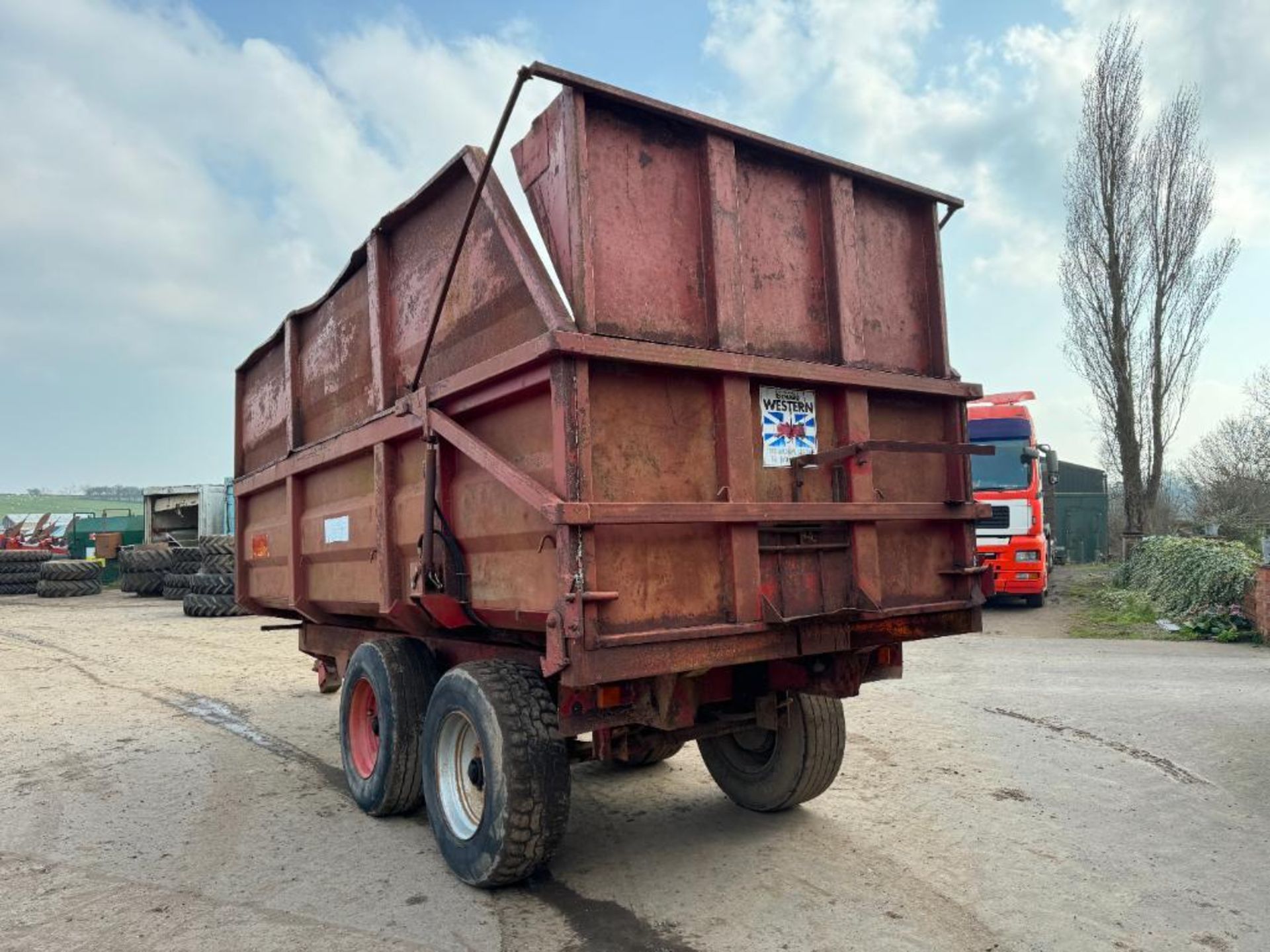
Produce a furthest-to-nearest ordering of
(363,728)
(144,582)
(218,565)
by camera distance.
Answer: (144,582), (218,565), (363,728)

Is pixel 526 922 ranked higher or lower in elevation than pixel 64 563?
lower

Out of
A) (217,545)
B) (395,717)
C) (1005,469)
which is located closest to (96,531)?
(217,545)

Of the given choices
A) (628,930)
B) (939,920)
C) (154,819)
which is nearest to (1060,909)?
(939,920)

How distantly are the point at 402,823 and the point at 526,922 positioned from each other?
154cm

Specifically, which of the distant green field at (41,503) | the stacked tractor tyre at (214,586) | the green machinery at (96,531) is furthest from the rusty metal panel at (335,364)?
the distant green field at (41,503)

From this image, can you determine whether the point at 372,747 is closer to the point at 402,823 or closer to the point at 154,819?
the point at 402,823

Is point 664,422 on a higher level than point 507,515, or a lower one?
higher

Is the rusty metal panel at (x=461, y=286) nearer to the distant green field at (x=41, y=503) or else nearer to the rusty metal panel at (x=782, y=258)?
the rusty metal panel at (x=782, y=258)

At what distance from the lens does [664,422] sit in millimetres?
3447

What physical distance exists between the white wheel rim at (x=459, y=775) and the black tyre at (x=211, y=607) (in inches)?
534

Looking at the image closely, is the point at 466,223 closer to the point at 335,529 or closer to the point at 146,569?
the point at 335,529

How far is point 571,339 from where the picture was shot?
3115 mm

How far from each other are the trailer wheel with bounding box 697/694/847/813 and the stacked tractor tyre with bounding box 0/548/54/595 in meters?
24.4

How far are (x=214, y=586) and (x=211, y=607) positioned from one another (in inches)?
19.4
